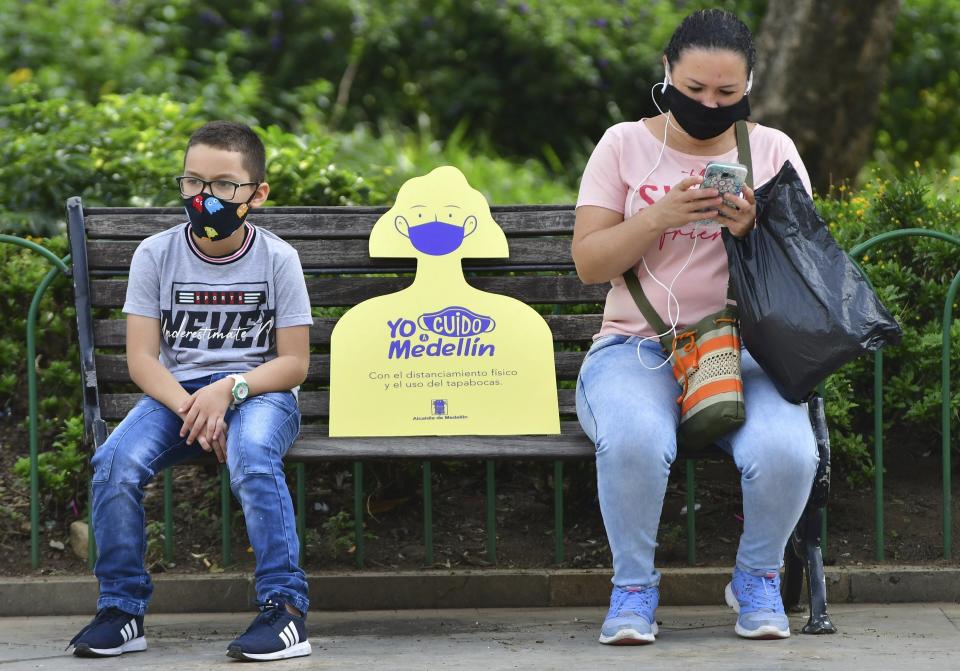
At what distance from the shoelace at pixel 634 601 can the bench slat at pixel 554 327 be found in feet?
3.50

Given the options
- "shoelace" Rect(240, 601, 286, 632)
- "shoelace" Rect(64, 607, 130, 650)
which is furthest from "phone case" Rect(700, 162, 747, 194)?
"shoelace" Rect(64, 607, 130, 650)

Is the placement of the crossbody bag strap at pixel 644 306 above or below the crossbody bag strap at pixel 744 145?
below

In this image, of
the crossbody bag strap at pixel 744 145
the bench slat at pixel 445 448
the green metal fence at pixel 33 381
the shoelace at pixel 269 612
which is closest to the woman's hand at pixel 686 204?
the crossbody bag strap at pixel 744 145

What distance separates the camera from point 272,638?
12.0ft

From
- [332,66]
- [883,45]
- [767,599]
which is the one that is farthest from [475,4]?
[767,599]

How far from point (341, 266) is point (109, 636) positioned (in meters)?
1.47

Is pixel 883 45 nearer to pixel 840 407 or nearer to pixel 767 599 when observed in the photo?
pixel 840 407

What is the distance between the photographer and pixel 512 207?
4711 mm

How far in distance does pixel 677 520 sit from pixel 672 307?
46.7 inches

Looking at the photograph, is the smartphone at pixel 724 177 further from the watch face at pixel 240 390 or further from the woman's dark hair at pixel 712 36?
the watch face at pixel 240 390

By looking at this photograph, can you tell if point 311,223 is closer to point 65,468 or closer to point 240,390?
point 240,390

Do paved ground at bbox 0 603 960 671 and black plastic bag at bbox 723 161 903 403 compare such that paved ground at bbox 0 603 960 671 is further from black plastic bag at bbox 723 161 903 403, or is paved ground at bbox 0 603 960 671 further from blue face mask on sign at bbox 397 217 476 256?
blue face mask on sign at bbox 397 217 476 256

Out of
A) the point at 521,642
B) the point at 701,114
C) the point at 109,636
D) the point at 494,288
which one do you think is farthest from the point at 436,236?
the point at 109,636

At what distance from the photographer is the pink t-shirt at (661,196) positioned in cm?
405
